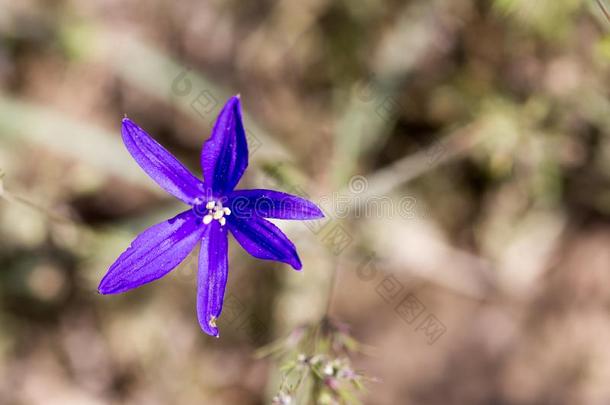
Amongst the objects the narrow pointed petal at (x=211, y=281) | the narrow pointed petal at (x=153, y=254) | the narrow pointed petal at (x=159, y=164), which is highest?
the narrow pointed petal at (x=159, y=164)

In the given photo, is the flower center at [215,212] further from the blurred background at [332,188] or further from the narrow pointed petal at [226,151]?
the blurred background at [332,188]

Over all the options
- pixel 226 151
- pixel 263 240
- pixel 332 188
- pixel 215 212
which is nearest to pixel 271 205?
pixel 263 240

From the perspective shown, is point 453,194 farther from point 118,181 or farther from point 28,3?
point 28,3

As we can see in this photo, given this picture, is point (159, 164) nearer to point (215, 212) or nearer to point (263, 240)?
point (215, 212)

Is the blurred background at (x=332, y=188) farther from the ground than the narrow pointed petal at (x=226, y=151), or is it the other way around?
the blurred background at (x=332, y=188)

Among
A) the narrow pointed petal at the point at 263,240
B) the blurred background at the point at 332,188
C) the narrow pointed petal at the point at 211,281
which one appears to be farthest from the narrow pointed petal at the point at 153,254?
the blurred background at the point at 332,188

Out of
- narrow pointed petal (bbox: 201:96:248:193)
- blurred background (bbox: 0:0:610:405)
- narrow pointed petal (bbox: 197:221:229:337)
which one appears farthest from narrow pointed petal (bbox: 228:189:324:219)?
→ blurred background (bbox: 0:0:610:405)

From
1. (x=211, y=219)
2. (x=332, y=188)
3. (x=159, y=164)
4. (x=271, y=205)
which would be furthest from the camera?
(x=332, y=188)
